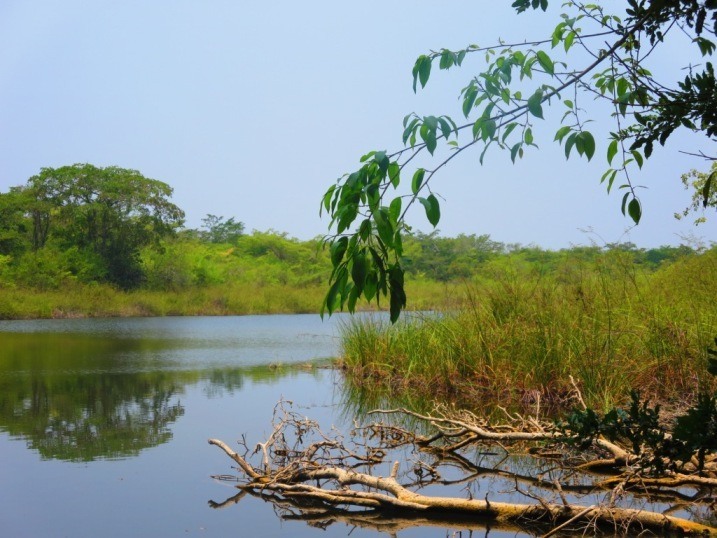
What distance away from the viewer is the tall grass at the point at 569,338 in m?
6.83

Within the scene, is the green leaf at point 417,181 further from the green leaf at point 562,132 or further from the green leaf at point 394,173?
the green leaf at point 562,132

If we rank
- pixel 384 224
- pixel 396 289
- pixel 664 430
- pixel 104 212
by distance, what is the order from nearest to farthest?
pixel 384 224, pixel 396 289, pixel 664 430, pixel 104 212

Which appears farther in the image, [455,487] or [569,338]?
[569,338]

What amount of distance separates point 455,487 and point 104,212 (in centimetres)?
3367

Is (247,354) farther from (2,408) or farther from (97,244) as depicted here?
(97,244)

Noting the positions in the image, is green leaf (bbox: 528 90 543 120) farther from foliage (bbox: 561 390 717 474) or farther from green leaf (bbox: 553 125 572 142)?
foliage (bbox: 561 390 717 474)

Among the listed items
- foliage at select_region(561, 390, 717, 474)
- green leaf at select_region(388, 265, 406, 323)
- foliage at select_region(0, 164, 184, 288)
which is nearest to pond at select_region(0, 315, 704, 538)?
foliage at select_region(561, 390, 717, 474)

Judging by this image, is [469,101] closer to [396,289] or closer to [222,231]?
[396,289]

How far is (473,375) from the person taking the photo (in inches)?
319

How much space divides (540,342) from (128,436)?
372cm

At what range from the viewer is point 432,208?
232 centimetres

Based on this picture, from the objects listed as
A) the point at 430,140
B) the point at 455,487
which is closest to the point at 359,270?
the point at 430,140

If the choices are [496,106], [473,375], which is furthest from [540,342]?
[496,106]

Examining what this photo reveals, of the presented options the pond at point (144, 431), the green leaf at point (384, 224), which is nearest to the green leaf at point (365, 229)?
the green leaf at point (384, 224)
